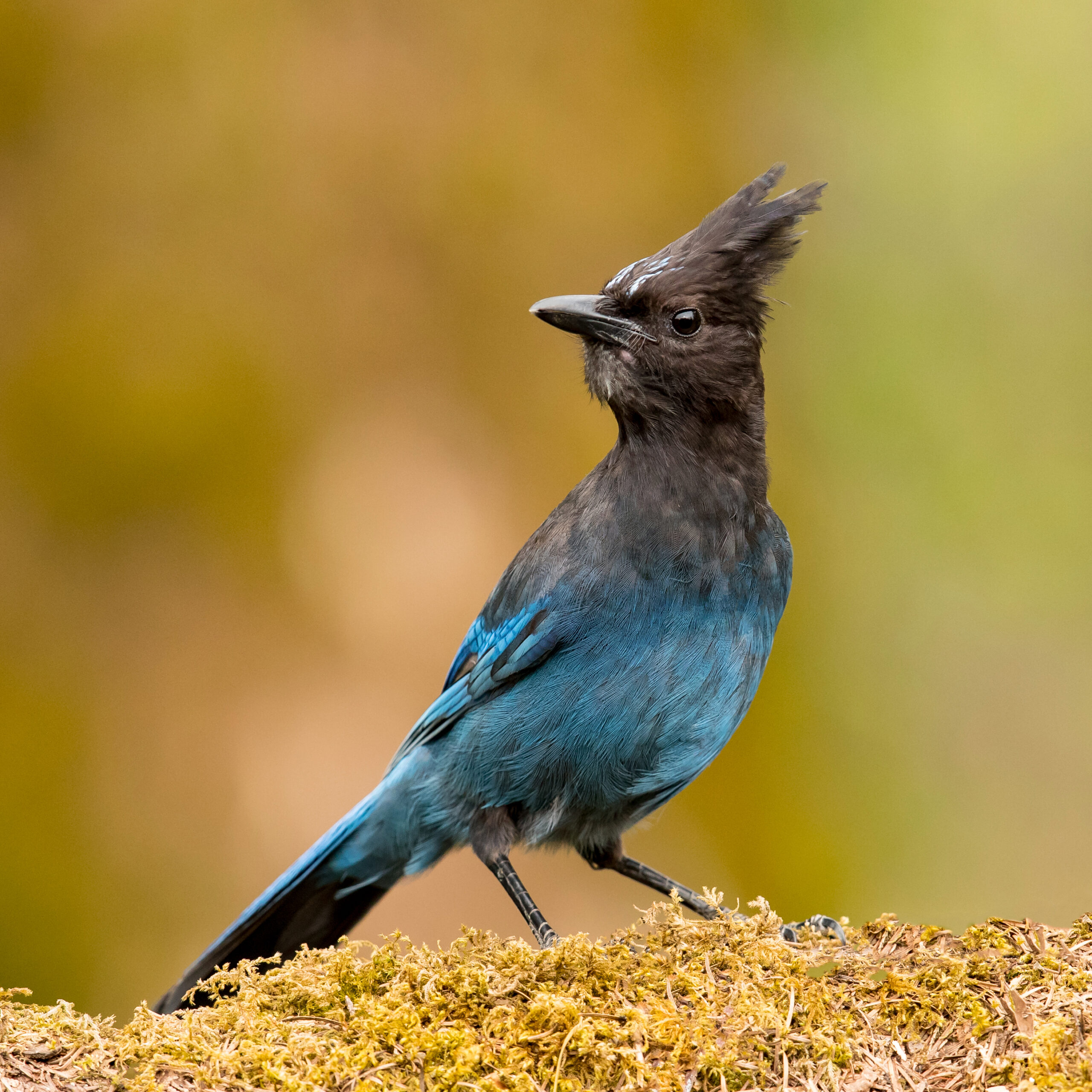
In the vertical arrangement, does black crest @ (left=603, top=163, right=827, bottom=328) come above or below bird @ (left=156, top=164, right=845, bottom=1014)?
above

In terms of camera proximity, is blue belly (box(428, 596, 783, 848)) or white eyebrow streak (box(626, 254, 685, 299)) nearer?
blue belly (box(428, 596, 783, 848))

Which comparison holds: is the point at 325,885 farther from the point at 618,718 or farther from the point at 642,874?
the point at 618,718

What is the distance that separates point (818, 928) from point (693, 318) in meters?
1.93

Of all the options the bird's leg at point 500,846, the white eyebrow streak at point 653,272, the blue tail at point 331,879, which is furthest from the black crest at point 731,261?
the blue tail at point 331,879

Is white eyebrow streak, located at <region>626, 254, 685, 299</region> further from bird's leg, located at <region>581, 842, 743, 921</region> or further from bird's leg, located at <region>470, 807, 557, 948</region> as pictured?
bird's leg, located at <region>581, 842, 743, 921</region>

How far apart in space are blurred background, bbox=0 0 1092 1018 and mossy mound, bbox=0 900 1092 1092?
2551 mm

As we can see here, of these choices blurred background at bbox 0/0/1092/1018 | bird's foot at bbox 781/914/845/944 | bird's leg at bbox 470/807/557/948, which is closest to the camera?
bird's foot at bbox 781/914/845/944

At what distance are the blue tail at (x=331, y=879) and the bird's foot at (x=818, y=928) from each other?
1.19m

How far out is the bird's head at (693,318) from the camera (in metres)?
3.88

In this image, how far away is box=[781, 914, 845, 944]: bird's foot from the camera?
3254mm

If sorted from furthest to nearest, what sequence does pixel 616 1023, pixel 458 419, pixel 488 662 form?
pixel 458 419 < pixel 488 662 < pixel 616 1023

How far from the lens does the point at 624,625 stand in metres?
3.69

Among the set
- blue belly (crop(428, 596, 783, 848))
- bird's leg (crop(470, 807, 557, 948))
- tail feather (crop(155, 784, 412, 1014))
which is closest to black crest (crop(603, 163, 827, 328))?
blue belly (crop(428, 596, 783, 848))

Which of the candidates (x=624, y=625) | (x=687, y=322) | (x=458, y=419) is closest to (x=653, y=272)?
(x=687, y=322)
